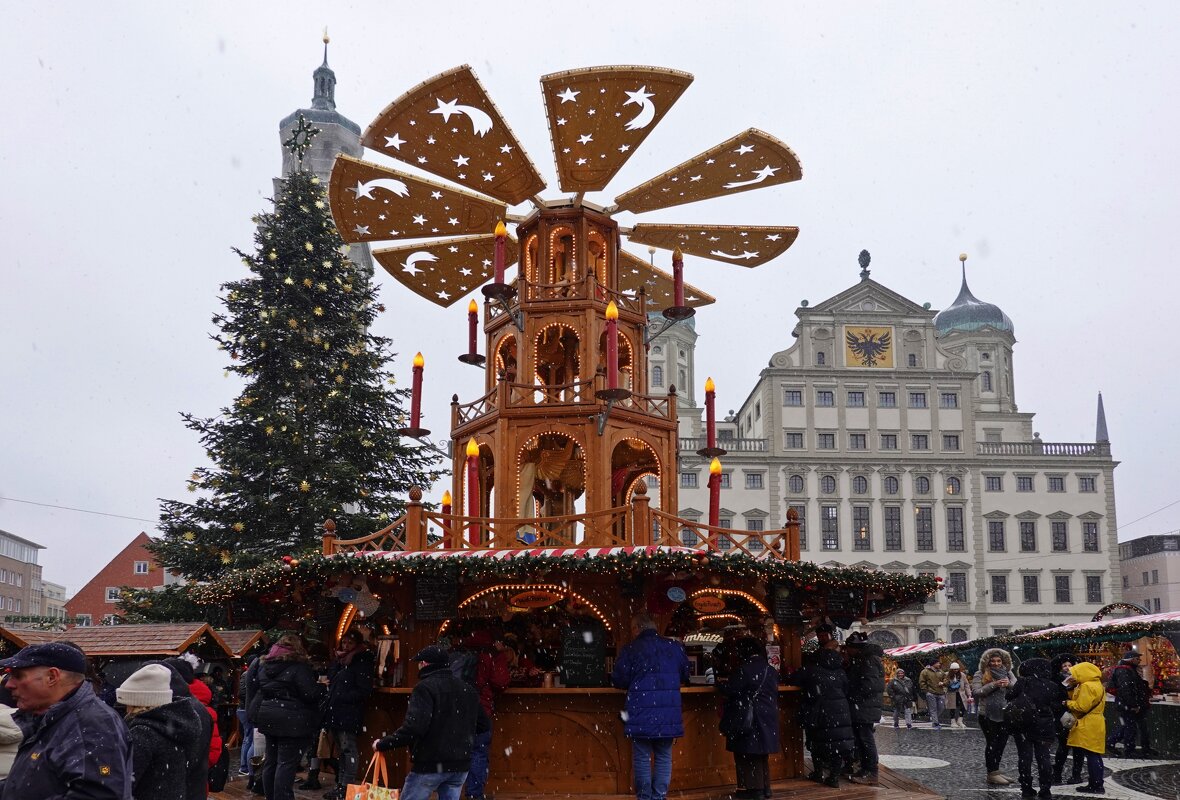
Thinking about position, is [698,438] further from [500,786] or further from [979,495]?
[500,786]

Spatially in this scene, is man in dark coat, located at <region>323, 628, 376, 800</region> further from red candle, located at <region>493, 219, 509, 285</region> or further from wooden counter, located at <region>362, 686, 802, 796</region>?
red candle, located at <region>493, 219, 509, 285</region>

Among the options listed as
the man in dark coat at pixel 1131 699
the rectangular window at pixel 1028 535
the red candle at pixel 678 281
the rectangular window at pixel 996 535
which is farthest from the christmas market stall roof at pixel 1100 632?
the rectangular window at pixel 1028 535

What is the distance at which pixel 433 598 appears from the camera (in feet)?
39.3

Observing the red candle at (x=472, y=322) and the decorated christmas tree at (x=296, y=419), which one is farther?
the decorated christmas tree at (x=296, y=419)

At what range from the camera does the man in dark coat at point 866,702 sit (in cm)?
1288

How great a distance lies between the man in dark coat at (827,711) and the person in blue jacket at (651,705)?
9.26 feet

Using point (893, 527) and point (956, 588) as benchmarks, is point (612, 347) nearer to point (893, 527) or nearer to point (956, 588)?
point (893, 527)

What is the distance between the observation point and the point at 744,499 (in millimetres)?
61844

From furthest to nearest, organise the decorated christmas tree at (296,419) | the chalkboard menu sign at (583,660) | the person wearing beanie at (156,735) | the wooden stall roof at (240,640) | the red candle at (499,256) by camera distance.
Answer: the decorated christmas tree at (296,419), the wooden stall roof at (240,640), the red candle at (499,256), the chalkboard menu sign at (583,660), the person wearing beanie at (156,735)

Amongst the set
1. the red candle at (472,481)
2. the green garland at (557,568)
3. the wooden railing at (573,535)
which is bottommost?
the green garland at (557,568)

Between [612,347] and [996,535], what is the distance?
5616cm

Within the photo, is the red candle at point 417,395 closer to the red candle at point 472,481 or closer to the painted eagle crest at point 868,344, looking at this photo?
the red candle at point 472,481

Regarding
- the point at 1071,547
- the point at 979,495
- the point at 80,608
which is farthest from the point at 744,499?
the point at 80,608

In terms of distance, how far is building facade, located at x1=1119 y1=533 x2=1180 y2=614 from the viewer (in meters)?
73.2
